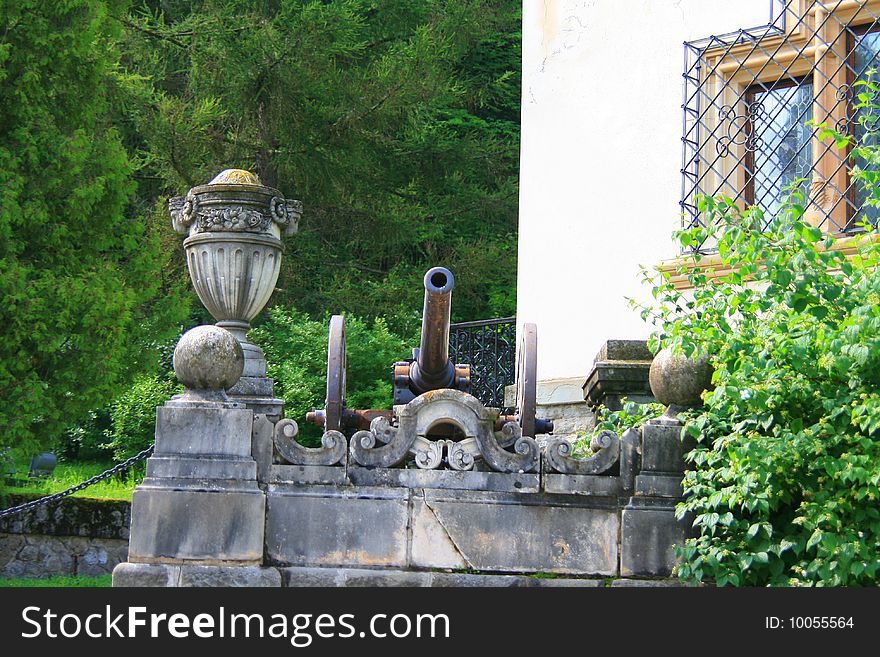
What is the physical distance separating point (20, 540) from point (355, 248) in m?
10.2

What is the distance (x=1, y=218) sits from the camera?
10.9m

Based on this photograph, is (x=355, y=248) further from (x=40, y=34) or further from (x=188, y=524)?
(x=188, y=524)

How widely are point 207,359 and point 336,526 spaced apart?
1149 mm

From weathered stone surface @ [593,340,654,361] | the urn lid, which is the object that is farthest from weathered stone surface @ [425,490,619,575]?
the urn lid

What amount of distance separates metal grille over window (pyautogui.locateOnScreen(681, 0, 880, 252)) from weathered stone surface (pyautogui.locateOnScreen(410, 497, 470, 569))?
3079 millimetres

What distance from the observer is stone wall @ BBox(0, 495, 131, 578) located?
34.8ft

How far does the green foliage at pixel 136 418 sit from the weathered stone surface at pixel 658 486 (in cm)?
979

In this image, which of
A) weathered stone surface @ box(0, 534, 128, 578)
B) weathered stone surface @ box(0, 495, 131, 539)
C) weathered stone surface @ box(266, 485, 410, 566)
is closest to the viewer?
weathered stone surface @ box(266, 485, 410, 566)

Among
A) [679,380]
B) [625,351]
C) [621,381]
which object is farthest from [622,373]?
[679,380]

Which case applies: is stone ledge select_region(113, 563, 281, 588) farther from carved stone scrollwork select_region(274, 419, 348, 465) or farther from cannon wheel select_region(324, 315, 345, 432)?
cannon wheel select_region(324, 315, 345, 432)

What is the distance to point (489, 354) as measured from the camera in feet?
42.9

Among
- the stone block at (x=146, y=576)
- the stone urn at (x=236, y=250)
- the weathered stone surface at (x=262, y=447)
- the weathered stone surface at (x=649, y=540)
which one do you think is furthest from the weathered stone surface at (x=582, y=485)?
the stone urn at (x=236, y=250)

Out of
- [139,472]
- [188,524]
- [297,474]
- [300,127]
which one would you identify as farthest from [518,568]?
[300,127]

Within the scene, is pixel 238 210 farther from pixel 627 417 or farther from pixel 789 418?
pixel 789 418
